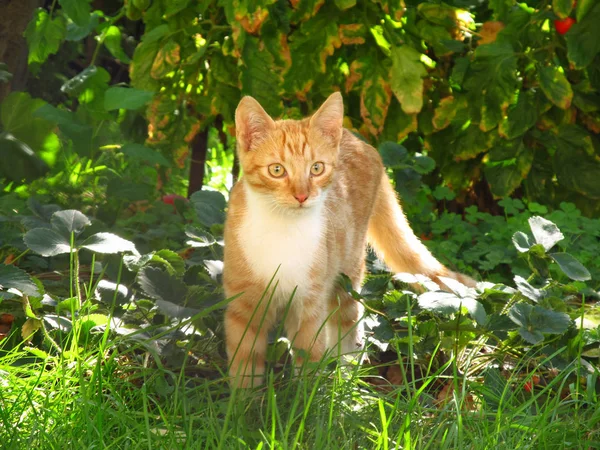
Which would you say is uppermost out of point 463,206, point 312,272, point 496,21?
point 496,21

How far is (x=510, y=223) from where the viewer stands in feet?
14.2

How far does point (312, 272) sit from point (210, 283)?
0.70 metres

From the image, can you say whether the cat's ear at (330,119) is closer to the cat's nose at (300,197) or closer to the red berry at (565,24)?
the cat's nose at (300,197)

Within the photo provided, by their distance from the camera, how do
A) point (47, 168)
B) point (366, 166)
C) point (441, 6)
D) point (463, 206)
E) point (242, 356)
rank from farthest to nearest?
point (463, 206), point (47, 168), point (441, 6), point (366, 166), point (242, 356)

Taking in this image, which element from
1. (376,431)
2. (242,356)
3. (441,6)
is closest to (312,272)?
(242,356)

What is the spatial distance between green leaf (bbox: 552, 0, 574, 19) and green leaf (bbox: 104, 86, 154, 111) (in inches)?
74.6

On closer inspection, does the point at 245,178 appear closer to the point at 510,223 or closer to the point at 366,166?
the point at 366,166

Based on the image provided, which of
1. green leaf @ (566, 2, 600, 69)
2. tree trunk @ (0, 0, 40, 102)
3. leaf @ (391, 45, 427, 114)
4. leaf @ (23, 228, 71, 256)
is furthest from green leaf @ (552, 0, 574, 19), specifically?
tree trunk @ (0, 0, 40, 102)

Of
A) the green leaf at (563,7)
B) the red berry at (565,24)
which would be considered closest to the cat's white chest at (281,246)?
the green leaf at (563,7)

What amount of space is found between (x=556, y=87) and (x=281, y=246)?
1813 mm

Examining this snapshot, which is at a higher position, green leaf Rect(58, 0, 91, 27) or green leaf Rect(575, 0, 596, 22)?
green leaf Rect(575, 0, 596, 22)

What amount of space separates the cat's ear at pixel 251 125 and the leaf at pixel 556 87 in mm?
1614

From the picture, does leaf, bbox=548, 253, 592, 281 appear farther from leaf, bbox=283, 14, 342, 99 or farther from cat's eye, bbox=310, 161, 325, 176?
leaf, bbox=283, 14, 342, 99

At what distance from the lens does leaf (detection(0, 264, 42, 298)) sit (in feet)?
9.52
